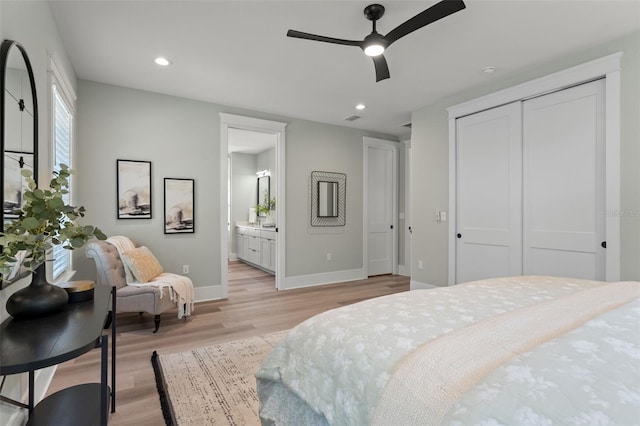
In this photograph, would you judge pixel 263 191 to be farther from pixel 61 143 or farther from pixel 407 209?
pixel 61 143

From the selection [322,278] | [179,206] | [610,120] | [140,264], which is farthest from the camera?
[322,278]

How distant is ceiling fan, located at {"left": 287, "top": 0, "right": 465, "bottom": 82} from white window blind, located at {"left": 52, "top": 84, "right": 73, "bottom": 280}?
2.02 m

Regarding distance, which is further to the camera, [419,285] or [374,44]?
[419,285]

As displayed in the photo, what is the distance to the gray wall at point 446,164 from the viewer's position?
8.56 feet

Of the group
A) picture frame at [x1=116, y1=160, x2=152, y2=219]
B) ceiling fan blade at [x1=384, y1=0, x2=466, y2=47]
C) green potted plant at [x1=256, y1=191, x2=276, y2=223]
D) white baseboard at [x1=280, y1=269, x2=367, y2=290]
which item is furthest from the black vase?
green potted plant at [x1=256, y1=191, x2=276, y2=223]

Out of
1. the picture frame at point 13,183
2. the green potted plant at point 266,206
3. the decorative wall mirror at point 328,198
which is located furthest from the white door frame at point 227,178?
the picture frame at point 13,183

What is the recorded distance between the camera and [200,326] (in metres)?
3.26

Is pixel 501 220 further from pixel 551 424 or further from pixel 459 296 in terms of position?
pixel 551 424

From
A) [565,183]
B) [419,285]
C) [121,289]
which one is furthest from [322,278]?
[565,183]

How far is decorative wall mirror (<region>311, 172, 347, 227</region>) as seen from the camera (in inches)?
203

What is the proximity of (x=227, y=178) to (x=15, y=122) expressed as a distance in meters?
2.80

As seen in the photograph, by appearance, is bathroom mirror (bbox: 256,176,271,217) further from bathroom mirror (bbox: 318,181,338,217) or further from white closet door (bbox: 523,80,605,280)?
white closet door (bbox: 523,80,605,280)

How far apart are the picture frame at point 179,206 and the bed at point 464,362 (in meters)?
3.04

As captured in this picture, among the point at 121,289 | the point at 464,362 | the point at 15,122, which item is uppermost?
the point at 15,122
